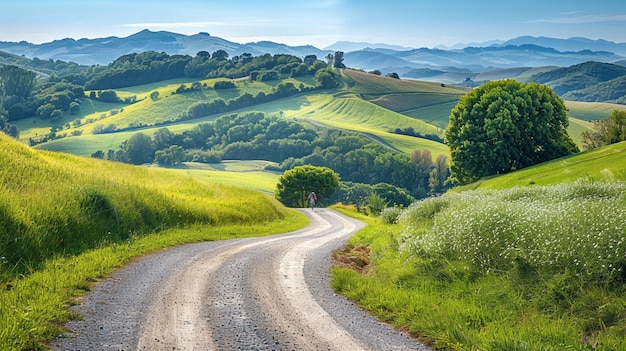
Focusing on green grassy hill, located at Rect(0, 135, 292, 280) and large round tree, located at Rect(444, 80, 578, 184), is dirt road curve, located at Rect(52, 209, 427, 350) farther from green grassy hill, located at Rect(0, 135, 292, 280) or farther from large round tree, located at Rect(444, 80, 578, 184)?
large round tree, located at Rect(444, 80, 578, 184)

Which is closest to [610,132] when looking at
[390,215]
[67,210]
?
[390,215]

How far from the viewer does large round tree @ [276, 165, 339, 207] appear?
370 ft

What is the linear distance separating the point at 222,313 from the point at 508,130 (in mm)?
66028

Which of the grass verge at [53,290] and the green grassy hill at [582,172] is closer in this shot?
the grass verge at [53,290]

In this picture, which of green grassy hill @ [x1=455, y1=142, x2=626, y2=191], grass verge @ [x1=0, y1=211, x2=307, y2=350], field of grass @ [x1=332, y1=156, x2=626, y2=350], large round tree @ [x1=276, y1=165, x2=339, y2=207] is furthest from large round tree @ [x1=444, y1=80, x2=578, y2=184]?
field of grass @ [x1=332, y1=156, x2=626, y2=350]

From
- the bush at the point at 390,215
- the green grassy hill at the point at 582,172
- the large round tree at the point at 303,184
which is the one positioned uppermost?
the green grassy hill at the point at 582,172

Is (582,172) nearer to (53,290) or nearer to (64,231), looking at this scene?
(64,231)

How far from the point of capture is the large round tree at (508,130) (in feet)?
229

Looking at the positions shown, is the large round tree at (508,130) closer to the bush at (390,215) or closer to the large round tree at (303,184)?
the bush at (390,215)

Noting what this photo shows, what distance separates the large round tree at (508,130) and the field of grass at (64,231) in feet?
163

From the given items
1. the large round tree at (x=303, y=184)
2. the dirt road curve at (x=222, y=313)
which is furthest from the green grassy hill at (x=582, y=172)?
the large round tree at (x=303, y=184)

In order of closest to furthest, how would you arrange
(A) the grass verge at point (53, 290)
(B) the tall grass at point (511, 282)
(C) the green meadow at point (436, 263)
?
(A) the grass verge at point (53, 290)
(B) the tall grass at point (511, 282)
(C) the green meadow at point (436, 263)

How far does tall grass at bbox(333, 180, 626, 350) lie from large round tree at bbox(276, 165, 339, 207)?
321 ft

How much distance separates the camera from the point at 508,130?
69.5 meters
